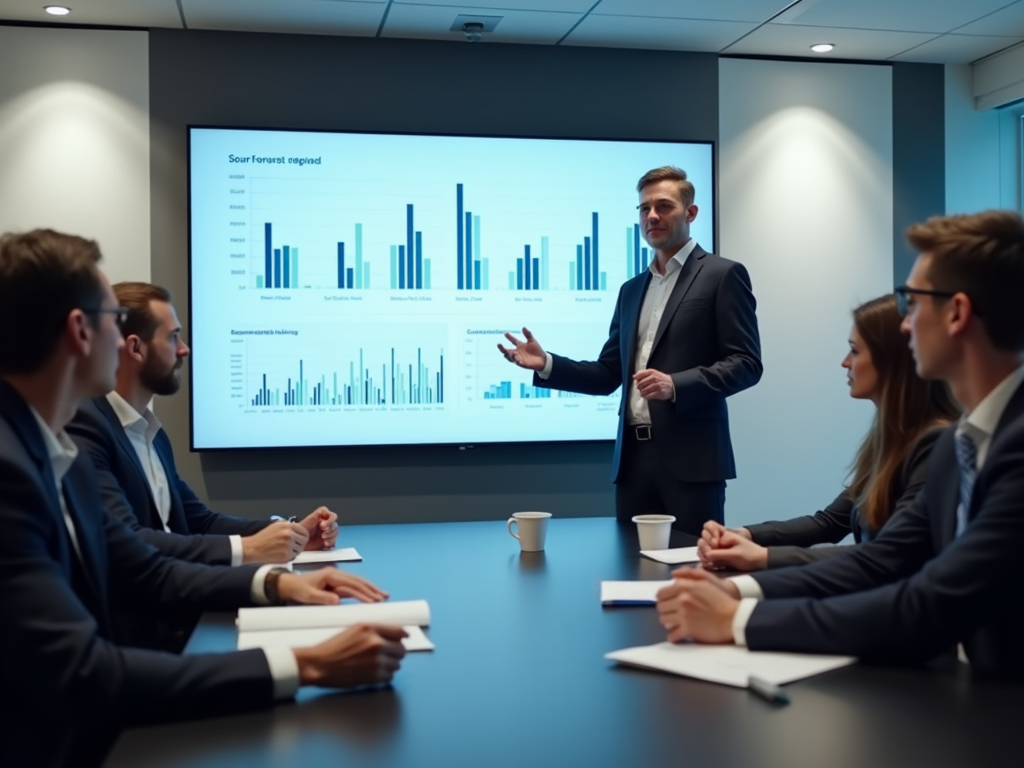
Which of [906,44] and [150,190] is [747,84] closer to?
Answer: [906,44]

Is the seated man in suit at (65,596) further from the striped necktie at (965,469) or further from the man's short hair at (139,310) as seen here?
the man's short hair at (139,310)

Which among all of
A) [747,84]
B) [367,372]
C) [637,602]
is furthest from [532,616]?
[747,84]

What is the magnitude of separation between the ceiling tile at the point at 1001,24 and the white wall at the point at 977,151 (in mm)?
496

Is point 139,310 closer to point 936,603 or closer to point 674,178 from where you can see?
point 674,178

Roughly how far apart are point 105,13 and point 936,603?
4000 millimetres

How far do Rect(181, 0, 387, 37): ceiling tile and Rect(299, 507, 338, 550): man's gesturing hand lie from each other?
2.42 metres

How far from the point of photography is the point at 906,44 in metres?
4.83

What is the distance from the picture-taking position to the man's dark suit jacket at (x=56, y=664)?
1.23m

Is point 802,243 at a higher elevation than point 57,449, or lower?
higher

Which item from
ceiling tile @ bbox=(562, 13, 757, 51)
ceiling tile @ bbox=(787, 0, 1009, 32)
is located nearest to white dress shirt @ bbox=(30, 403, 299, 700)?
ceiling tile @ bbox=(562, 13, 757, 51)

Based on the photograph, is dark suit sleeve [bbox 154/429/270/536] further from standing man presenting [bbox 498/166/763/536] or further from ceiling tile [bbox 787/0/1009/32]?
ceiling tile [bbox 787/0/1009/32]

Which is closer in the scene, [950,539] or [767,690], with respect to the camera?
[767,690]

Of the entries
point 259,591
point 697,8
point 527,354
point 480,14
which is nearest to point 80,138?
point 480,14

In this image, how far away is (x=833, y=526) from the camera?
2.48m
